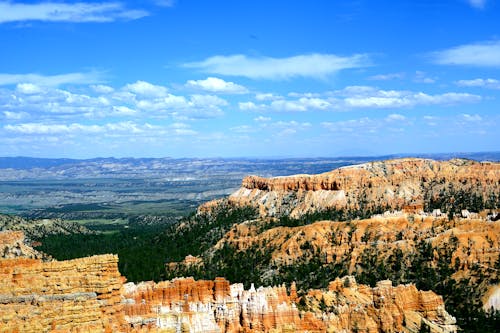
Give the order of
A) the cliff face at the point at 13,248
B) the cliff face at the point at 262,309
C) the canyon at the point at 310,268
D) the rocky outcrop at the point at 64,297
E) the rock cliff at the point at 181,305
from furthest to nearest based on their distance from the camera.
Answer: the cliff face at the point at 13,248 < the cliff face at the point at 262,309 < the canyon at the point at 310,268 < the rock cliff at the point at 181,305 < the rocky outcrop at the point at 64,297

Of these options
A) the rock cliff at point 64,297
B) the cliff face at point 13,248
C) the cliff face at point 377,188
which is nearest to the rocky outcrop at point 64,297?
the rock cliff at point 64,297

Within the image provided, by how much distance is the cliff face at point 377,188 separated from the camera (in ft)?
564

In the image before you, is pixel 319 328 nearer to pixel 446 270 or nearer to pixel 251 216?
pixel 446 270

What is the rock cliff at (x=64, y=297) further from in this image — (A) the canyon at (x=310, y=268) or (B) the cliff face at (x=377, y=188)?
(B) the cliff face at (x=377, y=188)

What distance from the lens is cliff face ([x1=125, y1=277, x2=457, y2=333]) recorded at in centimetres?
5981

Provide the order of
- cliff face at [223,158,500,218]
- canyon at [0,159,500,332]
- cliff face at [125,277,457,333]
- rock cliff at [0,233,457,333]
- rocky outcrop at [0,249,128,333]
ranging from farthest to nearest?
cliff face at [223,158,500,218]
cliff face at [125,277,457,333]
canyon at [0,159,500,332]
rock cliff at [0,233,457,333]
rocky outcrop at [0,249,128,333]

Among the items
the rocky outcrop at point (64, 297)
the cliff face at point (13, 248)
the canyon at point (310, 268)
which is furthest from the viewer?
the cliff face at point (13, 248)

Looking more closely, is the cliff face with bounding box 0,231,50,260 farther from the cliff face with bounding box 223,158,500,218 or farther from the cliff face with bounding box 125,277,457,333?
the cliff face with bounding box 223,158,500,218

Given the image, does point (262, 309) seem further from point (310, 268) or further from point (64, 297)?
point (310, 268)

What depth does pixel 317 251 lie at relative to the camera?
119688 mm

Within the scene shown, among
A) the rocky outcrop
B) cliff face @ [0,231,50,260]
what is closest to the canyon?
the rocky outcrop

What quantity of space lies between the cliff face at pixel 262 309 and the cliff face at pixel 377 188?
3717 inches

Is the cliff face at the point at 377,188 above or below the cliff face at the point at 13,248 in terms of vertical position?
above

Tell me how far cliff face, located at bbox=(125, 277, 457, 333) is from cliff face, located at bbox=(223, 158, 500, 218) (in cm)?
9441
